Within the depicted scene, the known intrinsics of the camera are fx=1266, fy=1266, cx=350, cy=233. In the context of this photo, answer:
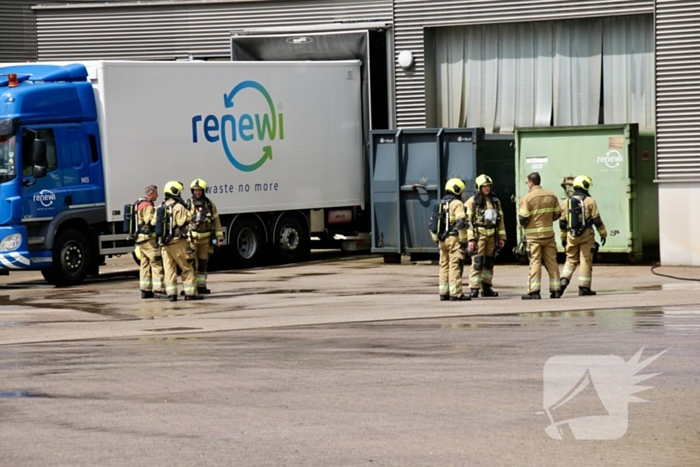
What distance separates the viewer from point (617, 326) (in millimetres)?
13297

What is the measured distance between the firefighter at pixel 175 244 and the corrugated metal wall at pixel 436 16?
306 inches

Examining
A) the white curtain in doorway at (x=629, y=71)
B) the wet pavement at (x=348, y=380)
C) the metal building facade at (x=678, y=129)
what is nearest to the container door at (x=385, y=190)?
the white curtain in doorway at (x=629, y=71)

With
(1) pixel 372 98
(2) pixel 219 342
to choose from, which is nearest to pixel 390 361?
(2) pixel 219 342

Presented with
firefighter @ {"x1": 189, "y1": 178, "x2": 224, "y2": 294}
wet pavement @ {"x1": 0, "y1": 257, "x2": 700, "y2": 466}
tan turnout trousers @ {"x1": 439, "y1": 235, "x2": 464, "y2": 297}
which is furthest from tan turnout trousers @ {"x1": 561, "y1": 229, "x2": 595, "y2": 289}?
firefighter @ {"x1": 189, "y1": 178, "x2": 224, "y2": 294}

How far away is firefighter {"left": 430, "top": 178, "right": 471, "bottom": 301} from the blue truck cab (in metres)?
6.93

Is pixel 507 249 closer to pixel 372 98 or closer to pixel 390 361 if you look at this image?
pixel 372 98

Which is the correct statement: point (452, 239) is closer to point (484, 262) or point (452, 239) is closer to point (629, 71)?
point (484, 262)

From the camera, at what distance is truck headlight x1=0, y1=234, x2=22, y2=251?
20281 millimetres

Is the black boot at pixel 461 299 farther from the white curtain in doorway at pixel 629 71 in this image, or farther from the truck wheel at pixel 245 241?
the white curtain in doorway at pixel 629 71

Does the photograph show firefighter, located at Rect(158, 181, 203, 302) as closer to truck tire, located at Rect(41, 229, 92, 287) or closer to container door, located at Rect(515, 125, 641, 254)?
truck tire, located at Rect(41, 229, 92, 287)

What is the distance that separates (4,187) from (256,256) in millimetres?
5417

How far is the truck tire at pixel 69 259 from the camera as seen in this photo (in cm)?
2083

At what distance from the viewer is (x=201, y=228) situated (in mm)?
18375
